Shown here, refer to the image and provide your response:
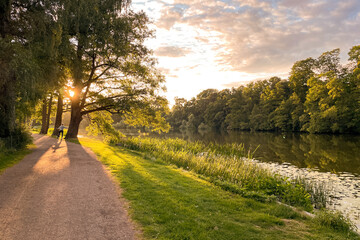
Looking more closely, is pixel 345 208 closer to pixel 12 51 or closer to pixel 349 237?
pixel 349 237

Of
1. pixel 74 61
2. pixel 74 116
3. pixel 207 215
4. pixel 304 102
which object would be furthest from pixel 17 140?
pixel 304 102

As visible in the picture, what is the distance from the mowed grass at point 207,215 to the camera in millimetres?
5133

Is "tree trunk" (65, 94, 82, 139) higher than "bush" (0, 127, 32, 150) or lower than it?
higher

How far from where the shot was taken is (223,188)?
29.1 ft

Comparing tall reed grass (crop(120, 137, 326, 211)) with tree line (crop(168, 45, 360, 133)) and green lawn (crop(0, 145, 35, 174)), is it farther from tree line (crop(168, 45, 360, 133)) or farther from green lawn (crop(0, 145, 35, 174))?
tree line (crop(168, 45, 360, 133))

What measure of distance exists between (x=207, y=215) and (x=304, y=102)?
64773 millimetres

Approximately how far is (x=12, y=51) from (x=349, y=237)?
42.9 feet

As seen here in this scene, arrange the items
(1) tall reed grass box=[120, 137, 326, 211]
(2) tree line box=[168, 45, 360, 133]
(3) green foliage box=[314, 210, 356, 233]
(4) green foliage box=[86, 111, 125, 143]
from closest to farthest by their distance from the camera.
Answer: (3) green foliage box=[314, 210, 356, 233], (1) tall reed grass box=[120, 137, 326, 211], (4) green foliage box=[86, 111, 125, 143], (2) tree line box=[168, 45, 360, 133]

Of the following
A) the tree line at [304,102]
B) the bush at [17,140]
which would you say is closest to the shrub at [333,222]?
the bush at [17,140]

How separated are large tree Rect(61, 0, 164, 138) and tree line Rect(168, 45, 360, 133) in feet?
140

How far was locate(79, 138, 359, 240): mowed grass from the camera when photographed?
16.8 ft

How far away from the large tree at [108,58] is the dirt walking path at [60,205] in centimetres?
804

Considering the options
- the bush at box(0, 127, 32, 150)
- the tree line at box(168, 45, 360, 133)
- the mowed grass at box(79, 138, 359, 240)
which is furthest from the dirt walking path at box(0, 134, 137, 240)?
the tree line at box(168, 45, 360, 133)

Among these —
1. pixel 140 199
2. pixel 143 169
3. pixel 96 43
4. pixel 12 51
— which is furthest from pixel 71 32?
pixel 140 199
